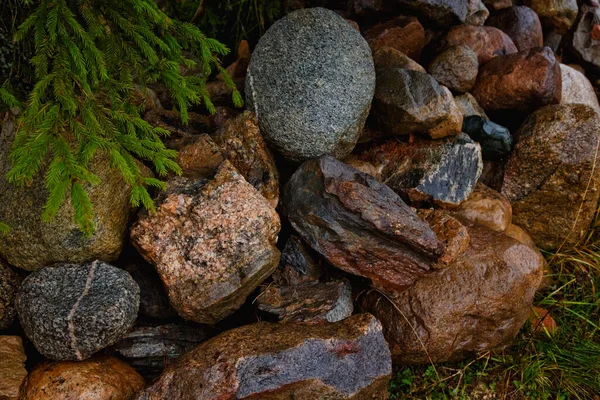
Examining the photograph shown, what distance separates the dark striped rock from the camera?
10.6 ft

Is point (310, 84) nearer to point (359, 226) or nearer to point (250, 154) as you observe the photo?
point (250, 154)

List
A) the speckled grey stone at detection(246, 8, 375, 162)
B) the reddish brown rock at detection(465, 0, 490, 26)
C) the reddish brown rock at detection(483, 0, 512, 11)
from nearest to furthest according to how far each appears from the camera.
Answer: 1. the speckled grey stone at detection(246, 8, 375, 162)
2. the reddish brown rock at detection(465, 0, 490, 26)
3. the reddish brown rock at detection(483, 0, 512, 11)

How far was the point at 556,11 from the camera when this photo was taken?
5516 mm

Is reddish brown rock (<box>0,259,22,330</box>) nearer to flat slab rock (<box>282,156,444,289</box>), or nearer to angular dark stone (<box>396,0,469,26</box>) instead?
flat slab rock (<box>282,156,444,289</box>)

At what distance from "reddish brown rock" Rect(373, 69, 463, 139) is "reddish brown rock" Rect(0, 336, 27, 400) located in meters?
2.78

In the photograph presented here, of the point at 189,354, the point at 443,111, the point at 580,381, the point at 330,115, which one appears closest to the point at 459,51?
the point at 443,111

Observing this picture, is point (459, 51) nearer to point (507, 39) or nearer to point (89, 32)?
point (507, 39)

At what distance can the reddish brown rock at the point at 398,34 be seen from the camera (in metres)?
4.59

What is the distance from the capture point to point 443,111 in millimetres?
3902

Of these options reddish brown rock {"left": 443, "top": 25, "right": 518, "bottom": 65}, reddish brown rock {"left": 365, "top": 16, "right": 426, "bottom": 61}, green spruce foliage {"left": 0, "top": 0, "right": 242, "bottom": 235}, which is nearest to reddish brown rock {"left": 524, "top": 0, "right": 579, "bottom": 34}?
reddish brown rock {"left": 443, "top": 25, "right": 518, "bottom": 65}

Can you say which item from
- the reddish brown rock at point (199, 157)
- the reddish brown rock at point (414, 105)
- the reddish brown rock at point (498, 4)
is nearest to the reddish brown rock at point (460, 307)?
the reddish brown rock at point (414, 105)

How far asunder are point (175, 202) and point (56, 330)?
3.03ft

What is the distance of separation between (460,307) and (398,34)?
2.35m

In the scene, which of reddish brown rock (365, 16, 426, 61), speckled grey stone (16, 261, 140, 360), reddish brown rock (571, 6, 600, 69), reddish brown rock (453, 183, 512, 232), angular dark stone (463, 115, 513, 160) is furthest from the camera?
reddish brown rock (571, 6, 600, 69)
